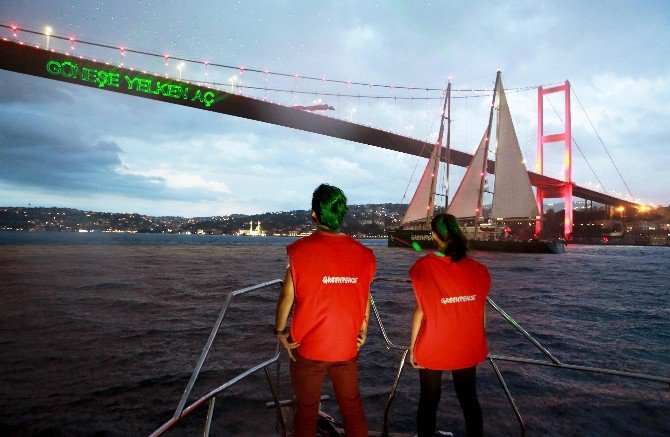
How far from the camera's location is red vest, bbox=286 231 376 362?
5.29 ft

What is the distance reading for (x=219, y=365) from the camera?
4.99 m

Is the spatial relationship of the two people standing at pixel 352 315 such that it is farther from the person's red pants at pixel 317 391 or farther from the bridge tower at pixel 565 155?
the bridge tower at pixel 565 155

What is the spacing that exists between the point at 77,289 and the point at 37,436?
10.5 metres

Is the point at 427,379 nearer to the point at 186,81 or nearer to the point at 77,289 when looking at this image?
the point at 77,289

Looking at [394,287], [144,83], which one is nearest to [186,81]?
[144,83]

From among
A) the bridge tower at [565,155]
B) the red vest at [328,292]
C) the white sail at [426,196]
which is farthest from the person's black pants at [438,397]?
the bridge tower at [565,155]

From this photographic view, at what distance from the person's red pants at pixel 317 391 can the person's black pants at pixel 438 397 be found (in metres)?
0.43

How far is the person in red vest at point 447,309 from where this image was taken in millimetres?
1896

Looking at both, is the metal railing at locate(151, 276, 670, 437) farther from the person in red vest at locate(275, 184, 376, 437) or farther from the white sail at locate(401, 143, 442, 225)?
the white sail at locate(401, 143, 442, 225)

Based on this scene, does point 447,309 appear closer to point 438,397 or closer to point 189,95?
point 438,397

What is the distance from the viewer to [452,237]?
1964 millimetres

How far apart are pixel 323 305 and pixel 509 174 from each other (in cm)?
3291

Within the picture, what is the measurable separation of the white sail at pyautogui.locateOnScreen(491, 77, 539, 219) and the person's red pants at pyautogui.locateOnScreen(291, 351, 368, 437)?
31603 millimetres

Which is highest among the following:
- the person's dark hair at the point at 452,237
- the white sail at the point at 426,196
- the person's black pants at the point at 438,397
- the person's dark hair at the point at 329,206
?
the white sail at the point at 426,196
